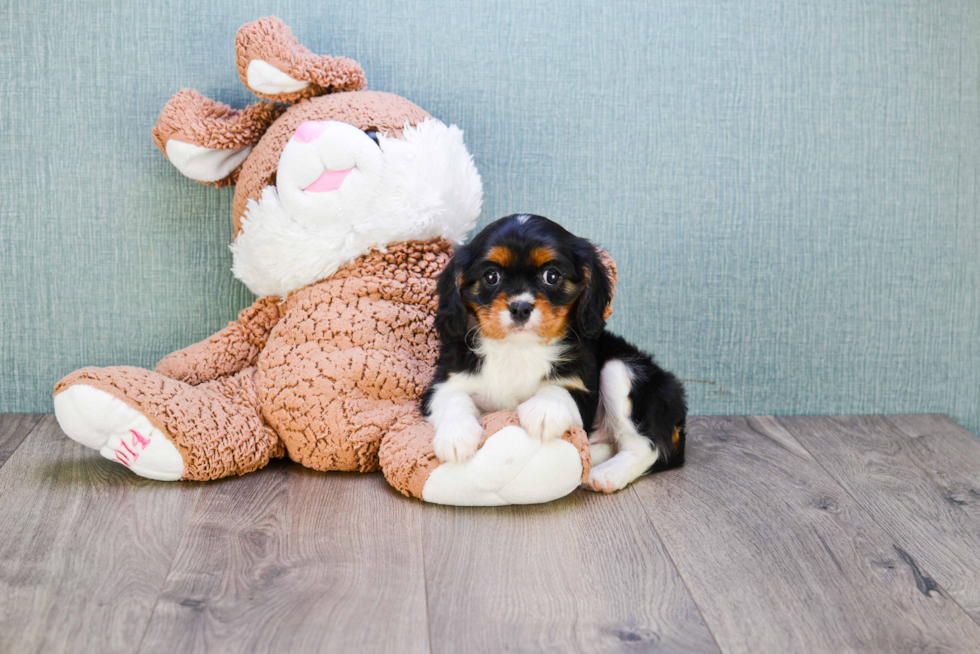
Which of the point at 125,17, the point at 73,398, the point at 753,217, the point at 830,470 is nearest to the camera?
the point at 73,398

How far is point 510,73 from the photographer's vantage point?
246 centimetres

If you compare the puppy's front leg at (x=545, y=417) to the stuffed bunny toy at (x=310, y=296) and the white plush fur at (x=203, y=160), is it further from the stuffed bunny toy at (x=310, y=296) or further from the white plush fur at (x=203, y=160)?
the white plush fur at (x=203, y=160)

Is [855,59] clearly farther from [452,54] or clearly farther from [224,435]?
[224,435]

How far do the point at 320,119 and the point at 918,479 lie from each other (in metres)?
1.77

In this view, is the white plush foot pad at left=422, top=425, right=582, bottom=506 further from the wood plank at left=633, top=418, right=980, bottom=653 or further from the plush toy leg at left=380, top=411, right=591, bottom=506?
the wood plank at left=633, top=418, right=980, bottom=653

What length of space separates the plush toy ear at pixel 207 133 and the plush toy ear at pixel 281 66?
10cm

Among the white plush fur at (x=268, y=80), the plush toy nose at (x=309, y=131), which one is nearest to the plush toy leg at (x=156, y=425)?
the plush toy nose at (x=309, y=131)

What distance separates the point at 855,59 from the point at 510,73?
1.04 meters

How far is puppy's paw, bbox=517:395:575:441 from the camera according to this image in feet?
5.80

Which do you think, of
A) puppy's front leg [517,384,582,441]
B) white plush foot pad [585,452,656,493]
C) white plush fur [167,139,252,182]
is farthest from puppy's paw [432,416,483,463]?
white plush fur [167,139,252,182]

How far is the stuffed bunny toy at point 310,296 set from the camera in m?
1.90

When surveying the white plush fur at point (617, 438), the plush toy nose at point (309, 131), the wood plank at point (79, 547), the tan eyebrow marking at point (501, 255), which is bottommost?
the wood plank at point (79, 547)


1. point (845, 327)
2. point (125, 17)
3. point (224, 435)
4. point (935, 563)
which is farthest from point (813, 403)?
point (125, 17)

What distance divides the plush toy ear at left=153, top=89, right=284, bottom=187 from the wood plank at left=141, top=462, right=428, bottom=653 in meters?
0.84
